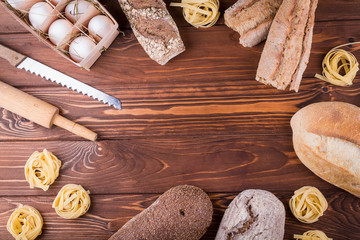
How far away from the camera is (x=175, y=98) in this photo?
1430 mm

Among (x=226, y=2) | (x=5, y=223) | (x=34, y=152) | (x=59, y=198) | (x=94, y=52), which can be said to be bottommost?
(x=5, y=223)

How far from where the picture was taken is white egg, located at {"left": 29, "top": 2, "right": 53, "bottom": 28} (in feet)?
4.00

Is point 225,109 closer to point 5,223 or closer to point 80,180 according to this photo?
point 80,180

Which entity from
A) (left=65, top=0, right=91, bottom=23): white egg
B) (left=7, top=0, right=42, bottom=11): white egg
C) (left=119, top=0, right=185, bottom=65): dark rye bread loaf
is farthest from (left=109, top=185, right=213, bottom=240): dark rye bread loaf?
(left=7, top=0, right=42, bottom=11): white egg

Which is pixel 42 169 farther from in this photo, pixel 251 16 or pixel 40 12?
pixel 251 16

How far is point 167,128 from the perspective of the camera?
1.43 m

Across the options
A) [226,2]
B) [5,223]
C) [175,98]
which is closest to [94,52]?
[175,98]

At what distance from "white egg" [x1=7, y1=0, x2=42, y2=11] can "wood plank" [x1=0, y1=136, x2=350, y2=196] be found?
625mm

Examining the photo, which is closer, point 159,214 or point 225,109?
point 159,214

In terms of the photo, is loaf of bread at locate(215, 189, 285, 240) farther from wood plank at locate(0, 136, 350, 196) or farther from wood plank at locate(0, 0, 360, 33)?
wood plank at locate(0, 0, 360, 33)

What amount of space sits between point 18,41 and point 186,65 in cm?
84

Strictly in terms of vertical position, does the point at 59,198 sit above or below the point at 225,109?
below

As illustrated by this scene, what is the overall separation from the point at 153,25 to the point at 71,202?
0.91 metres

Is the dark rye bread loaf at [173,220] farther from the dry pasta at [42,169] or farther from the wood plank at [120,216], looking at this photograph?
the dry pasta at [42,169]
